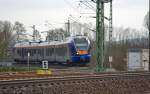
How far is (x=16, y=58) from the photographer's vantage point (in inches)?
2132

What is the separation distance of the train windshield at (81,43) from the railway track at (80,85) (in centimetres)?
1424

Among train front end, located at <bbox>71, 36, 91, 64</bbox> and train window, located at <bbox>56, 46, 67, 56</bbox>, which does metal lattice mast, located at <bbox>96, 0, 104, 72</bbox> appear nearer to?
train front end, located at <bbox>71, 36, 91, 64</bbox>

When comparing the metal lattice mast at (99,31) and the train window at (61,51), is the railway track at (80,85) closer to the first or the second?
the metal lattice mast at (99,31)

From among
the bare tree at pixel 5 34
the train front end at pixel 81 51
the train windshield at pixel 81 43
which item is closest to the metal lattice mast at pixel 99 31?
the train front end at pixel 81 51

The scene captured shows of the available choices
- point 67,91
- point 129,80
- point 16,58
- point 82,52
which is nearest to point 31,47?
point 16,58

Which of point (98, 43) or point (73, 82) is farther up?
point (98, 43)

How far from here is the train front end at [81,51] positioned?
127 ft

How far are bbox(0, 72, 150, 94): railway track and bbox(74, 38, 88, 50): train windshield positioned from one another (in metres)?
14.2

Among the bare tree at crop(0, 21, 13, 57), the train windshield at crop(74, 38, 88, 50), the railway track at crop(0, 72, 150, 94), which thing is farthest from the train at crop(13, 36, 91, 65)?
the railway track at crop(0, 72, 150, 94)

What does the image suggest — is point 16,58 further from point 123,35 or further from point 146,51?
point 123,35

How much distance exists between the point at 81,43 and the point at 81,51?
0.85 meters

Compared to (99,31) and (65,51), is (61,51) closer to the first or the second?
(65,51)

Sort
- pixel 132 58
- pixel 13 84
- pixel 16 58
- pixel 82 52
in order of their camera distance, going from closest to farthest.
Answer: pixel 13 84 < pixel 82 52 < pixel 132 58 < pixel 16 58

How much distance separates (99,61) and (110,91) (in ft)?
51.0
